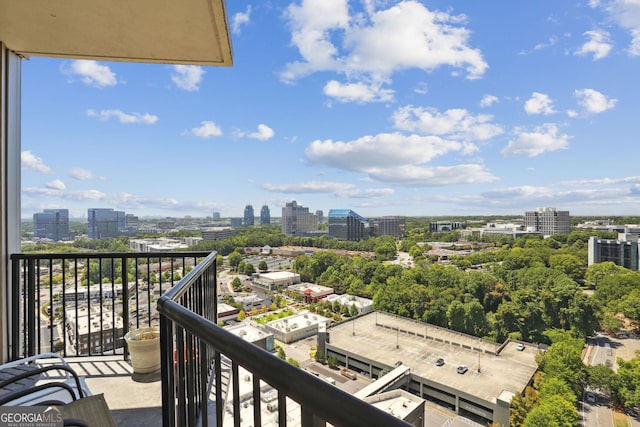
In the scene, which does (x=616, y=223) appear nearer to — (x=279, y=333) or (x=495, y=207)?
(x=495, y=207)

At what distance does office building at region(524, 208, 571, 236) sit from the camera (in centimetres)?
1554

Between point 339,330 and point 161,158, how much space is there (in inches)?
535

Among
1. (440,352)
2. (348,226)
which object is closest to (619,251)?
(440,352)

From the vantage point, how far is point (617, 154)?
1891cm

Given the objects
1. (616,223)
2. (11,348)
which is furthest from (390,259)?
(11,348)

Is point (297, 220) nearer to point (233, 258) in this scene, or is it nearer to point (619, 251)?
point (233, 258)

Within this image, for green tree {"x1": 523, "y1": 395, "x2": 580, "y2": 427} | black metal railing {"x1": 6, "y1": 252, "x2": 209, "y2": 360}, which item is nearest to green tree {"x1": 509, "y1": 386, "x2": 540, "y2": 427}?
green tree {"x1": 523, "y1": 395, "x2": 580, "y2": 427}

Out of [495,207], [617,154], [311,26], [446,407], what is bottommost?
[446,407]

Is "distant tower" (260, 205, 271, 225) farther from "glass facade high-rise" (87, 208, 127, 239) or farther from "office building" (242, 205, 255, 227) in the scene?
"glass facade high-rise" (87, 208, 127, 239)

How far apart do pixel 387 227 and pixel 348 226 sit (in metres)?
2.56

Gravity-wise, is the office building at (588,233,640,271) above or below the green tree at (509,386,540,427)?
above

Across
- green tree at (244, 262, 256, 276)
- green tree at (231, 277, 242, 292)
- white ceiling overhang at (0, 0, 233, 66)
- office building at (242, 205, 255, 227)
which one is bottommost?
green tree at (231, 277, 242, 292)

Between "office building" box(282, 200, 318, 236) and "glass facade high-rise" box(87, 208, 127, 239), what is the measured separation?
43.9 feet

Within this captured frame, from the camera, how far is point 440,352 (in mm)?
13695
